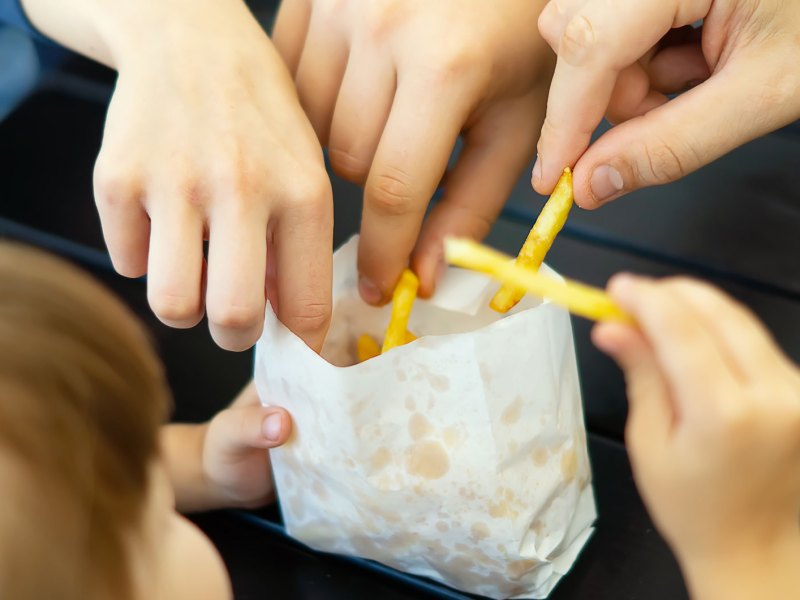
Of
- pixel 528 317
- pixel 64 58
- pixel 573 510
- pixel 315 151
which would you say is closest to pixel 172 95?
pixel 315 151

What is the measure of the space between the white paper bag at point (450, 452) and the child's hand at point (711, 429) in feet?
0.75

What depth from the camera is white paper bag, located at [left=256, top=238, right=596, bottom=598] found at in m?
0.70

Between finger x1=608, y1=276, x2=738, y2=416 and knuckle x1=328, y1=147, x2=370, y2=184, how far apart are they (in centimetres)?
46

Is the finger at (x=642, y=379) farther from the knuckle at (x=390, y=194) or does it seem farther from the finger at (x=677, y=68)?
the finger at (x=677, y=68)

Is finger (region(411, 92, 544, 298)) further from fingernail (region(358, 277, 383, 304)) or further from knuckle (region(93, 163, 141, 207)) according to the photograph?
knuckle (region(93, 163, 141, 207))

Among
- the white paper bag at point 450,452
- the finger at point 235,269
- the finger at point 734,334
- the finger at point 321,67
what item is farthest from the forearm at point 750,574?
the finger at point 321,67

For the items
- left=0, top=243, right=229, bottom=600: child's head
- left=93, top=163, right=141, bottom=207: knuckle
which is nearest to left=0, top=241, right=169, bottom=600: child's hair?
left=0, top=243, right=229, bottom=600: child's head

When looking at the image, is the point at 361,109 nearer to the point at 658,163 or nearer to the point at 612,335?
the point at 658,163

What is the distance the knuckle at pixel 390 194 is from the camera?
0.79m

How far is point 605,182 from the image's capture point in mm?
765

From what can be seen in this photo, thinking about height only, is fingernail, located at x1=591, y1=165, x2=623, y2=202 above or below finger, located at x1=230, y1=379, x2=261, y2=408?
above

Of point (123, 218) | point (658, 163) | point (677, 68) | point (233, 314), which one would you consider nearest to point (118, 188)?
point (123, 218)

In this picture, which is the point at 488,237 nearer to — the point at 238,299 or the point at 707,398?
the point at 238,299

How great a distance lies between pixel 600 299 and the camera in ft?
1.56
